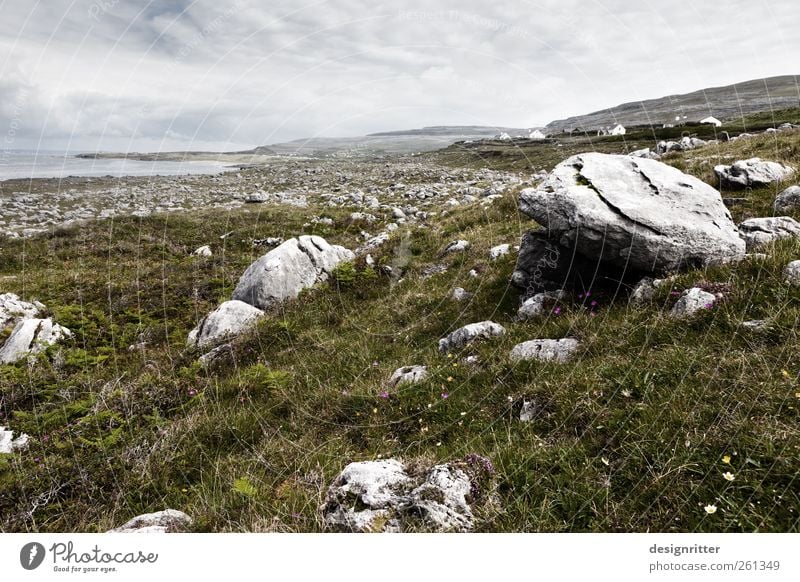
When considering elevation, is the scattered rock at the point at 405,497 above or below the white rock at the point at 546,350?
below

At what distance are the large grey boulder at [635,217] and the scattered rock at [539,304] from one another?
0.94 metres

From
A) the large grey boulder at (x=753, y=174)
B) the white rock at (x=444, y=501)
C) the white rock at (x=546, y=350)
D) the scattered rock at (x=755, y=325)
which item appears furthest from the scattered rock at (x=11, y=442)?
the large grey boulder at (x=753, y=174)

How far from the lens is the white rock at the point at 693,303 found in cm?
561

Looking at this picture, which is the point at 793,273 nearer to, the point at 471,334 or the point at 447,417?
the point at 471,334

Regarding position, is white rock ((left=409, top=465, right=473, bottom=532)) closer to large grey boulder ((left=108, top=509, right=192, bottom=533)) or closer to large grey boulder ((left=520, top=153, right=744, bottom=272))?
large grey boulder ((left=108, top=509, right=192, bottom=533))

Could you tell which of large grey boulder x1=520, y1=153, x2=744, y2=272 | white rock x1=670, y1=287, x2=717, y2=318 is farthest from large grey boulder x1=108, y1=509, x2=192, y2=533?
large grey boulder x1=520, y1=153, x2=744, y2=272

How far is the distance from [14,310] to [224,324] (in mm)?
7754

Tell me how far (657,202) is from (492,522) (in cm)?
673

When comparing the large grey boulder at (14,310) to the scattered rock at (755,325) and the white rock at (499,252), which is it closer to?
the white rock at (499,252)

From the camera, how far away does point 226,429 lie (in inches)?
241

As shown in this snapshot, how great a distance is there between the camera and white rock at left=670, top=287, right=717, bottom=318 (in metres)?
5.61

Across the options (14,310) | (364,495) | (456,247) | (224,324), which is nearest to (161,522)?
(364,495)
